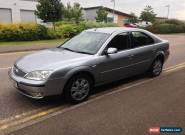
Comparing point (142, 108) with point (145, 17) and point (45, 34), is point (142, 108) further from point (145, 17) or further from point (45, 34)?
point (145, 17)

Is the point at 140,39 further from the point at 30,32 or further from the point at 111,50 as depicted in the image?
the point at 30,32

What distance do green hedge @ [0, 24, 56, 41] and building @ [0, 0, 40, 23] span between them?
19.0m

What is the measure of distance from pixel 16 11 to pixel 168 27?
79.2 ft

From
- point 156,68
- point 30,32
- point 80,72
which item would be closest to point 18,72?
point 80,72

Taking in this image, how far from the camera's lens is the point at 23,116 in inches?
195

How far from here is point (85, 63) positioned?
571 centimetres

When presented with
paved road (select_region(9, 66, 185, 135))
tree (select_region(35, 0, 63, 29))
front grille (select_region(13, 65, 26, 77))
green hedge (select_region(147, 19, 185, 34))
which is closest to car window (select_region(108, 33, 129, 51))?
paved road (select_region(9, 66, 185, 135))

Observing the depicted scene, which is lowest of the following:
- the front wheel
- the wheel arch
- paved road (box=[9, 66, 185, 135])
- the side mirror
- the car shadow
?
paved road (box=[9, 66, 185, 135])

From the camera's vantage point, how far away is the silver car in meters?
5.23

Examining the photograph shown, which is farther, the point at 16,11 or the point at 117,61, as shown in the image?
the point at 16,11

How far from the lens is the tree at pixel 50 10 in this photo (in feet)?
83.8

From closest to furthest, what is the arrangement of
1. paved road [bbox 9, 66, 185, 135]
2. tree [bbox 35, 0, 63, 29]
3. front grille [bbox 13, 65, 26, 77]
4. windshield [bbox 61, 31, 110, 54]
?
1. paved road [bbox 9, 66, 185, 135]
2. front grille [bbox 13, 65, 26, 77]
3. windshield [bbox 61, 31, 110, 54]
4. tree [bbox 35, 0, 63, 29]

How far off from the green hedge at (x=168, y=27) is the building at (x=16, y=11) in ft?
64.1

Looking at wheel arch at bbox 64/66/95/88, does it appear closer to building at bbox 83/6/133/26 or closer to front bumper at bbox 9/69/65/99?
front bumper at bbox 9/69/65/99
